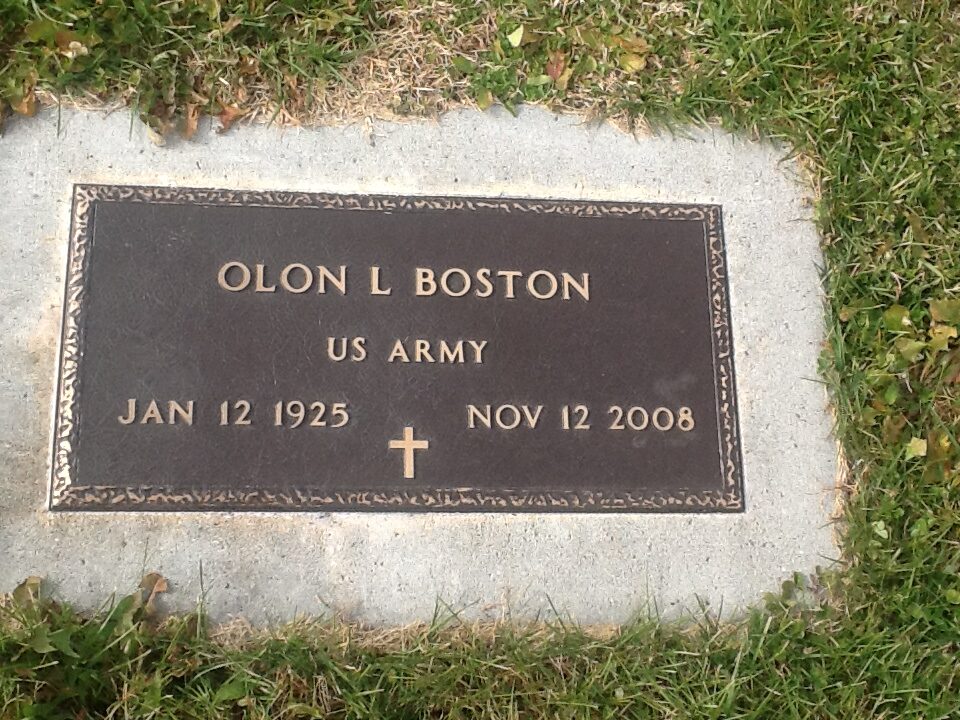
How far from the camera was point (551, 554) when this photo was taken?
235 centimetres

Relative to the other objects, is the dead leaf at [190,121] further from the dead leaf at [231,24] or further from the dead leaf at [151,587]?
the dead leaf at [151,587]

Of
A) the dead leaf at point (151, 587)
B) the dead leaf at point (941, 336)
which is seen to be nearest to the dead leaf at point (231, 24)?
the dead leaf at point (151, 587)

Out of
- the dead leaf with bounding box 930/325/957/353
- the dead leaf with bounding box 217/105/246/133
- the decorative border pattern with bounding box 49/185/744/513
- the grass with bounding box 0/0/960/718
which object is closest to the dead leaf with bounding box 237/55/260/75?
the grass with bounding box 0/0/960/718

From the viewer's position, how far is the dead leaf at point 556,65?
2.72 meters

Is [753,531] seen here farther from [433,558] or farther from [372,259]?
[372,259]

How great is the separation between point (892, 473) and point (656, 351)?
2.50 feet

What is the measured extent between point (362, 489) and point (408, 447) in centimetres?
17

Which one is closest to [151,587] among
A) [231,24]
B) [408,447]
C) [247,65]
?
[408,447]

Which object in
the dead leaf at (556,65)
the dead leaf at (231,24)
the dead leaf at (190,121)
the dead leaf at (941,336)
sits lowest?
the dead leaf at (941,336)

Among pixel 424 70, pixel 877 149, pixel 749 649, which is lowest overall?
pixel 749 649

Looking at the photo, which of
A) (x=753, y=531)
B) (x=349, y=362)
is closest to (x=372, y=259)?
(x=349, y=362)

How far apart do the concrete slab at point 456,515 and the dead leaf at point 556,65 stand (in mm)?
147

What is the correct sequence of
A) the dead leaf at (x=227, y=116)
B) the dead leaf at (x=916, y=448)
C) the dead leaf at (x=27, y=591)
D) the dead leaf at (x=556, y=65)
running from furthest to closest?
the dead leaf at (x=556, y=65) < the dead leaf at (x=227, y=116) < the dead leaf at (x=916, y=448) < the dead leaf at (x=27, y=591)

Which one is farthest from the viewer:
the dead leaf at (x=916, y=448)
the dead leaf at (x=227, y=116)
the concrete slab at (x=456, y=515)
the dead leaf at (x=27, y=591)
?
the dead leaf at (x=227, y=116)
